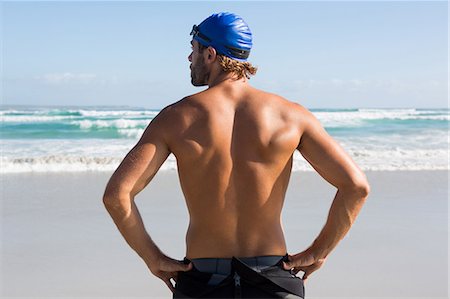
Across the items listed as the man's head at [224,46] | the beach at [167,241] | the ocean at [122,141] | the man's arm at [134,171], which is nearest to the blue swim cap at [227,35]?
the man's head at [224,46]

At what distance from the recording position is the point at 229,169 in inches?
95.0

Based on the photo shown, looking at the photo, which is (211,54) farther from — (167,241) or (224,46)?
(167,241)

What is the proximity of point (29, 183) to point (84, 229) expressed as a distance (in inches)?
140

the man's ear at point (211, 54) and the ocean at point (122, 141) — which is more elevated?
the man's ear at point (211, 54)

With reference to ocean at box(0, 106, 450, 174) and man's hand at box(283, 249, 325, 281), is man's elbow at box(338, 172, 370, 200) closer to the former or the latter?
man's hand at box(283, 249, 325, 281)

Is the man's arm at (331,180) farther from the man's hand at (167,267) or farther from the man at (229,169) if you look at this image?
the man's hand at (167,267)

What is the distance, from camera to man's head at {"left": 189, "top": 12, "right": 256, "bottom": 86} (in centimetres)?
249

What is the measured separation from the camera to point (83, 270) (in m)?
5.92

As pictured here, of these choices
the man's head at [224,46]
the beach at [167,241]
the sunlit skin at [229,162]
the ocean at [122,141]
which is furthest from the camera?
the ocean at [122,141]

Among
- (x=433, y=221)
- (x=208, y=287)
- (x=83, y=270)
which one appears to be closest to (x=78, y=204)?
(x=83, y=270)

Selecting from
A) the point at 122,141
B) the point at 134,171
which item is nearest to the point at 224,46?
the point at 134,171

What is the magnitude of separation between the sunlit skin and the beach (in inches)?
117

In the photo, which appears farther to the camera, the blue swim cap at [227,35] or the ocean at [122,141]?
the ocean at [122,141]

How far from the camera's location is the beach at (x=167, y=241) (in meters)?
5.52
